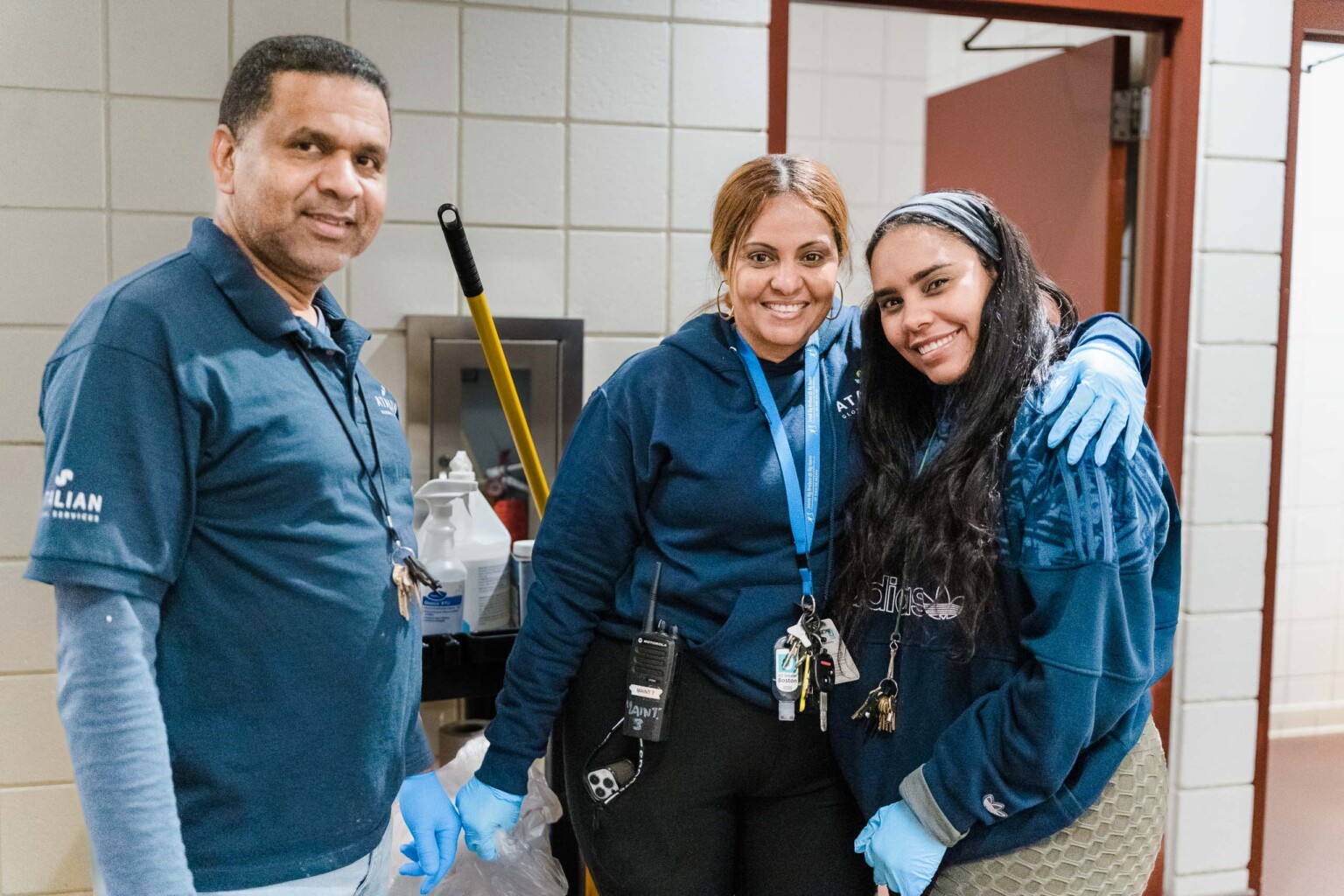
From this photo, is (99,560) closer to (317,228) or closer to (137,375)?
(137,375)

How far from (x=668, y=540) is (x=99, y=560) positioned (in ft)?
2.18

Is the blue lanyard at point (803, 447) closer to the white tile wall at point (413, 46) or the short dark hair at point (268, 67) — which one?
the short dark hair at point (268, 67)

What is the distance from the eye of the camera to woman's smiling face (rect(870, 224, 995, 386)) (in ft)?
4.02

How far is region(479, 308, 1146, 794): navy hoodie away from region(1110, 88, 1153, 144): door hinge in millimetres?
1088

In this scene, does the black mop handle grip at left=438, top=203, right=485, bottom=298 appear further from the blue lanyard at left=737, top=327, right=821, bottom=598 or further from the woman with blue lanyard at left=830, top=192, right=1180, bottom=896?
the woman with blue lanyard at left=830, top=192, right=1180, bottom=896

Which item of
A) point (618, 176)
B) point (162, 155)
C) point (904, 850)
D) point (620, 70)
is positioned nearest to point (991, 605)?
point (904, 850)

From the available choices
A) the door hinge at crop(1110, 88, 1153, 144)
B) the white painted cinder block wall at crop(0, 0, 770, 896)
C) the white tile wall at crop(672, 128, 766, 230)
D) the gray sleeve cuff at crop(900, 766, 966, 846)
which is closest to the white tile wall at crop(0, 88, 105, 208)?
the white painted cinder block wall at crop(0, 0, 770, 896)

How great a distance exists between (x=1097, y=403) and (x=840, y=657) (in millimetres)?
420

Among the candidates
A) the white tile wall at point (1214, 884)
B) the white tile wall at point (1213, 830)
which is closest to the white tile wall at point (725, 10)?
the white tile wall at point (1213, 830)

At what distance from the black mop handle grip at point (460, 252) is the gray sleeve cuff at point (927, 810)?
0.94 metres

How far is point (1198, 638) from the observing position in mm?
2191

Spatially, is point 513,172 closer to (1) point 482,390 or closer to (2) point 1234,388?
(1) point 482,390

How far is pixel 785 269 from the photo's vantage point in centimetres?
134

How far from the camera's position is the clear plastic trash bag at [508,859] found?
157cm
